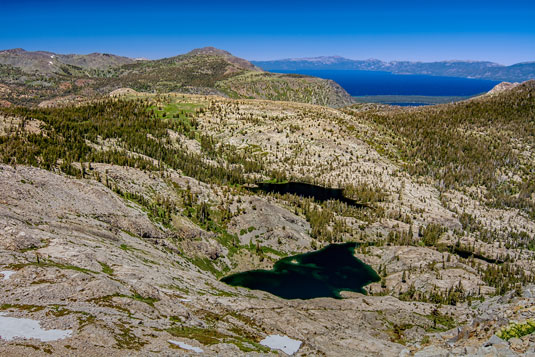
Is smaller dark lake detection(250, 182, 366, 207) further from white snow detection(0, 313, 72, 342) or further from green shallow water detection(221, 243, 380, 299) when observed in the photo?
white snow detection(0, 313, 72, 342)

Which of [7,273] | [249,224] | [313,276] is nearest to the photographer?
[7,273]

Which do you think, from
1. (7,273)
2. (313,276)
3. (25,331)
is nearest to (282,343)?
(25,331)

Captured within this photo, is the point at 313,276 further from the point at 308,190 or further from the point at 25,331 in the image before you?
the point at 25,331

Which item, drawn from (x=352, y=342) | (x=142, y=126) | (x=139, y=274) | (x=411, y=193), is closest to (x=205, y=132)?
(x=142, y=126)

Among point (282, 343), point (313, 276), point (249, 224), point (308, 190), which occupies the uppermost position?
point (308, 190)

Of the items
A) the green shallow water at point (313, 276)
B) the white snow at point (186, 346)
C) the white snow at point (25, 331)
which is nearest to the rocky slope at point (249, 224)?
the white snow at point (186, 346)

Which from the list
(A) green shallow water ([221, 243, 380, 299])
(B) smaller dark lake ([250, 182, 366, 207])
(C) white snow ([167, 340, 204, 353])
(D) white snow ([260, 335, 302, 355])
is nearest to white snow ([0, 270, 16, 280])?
(C) white snow ([167, 340, 204, 353])

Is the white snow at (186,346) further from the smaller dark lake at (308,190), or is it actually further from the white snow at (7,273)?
the smaller dark lake at (308,190)
